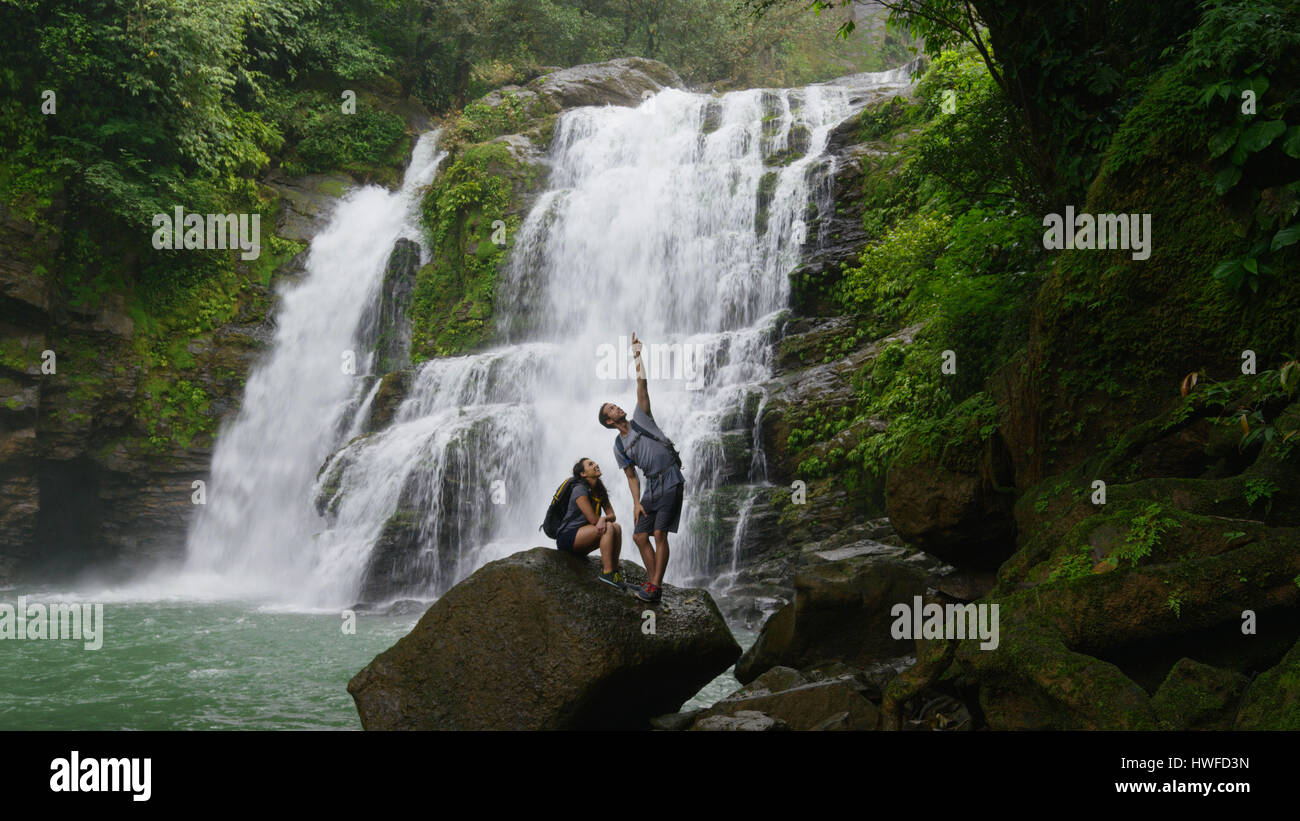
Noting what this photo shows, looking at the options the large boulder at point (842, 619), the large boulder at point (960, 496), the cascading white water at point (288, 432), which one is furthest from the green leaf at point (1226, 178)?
the cascading white water at point (288, 432)

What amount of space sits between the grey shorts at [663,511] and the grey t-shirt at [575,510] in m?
0.44

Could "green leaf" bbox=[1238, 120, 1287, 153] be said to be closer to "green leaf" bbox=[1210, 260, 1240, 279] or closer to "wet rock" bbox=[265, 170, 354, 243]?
"green leaf" bbox=[1210, 260, 1240, 279]

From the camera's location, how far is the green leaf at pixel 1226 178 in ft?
18.1

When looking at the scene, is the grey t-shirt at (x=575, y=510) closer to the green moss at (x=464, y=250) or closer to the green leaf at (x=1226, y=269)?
the green leaf at (x=1226, y=269)

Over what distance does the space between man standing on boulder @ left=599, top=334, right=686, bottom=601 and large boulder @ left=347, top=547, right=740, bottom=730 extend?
408 mm

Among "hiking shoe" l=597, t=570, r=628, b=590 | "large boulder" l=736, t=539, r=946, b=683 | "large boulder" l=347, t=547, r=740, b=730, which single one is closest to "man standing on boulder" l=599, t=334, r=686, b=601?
"hiking shoe" l=597, t=570, r=628, b=590

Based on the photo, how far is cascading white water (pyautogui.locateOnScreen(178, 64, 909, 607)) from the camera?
14.3 m

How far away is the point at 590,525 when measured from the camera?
21.8 feet

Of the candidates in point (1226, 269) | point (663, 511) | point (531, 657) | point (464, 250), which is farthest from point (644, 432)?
point (464, 250)

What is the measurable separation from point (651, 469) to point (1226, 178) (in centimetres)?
426

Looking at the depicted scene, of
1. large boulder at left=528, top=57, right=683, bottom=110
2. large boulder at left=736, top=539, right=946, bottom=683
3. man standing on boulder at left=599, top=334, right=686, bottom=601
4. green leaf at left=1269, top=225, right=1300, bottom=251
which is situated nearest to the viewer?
green leaf at left=1269, top=225, right=1300, bottom=251

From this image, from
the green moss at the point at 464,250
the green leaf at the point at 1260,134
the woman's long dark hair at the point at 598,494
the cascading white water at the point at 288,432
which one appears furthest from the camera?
the green moss at the point at 464,250

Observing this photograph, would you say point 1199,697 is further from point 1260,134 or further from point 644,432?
point 644,432
